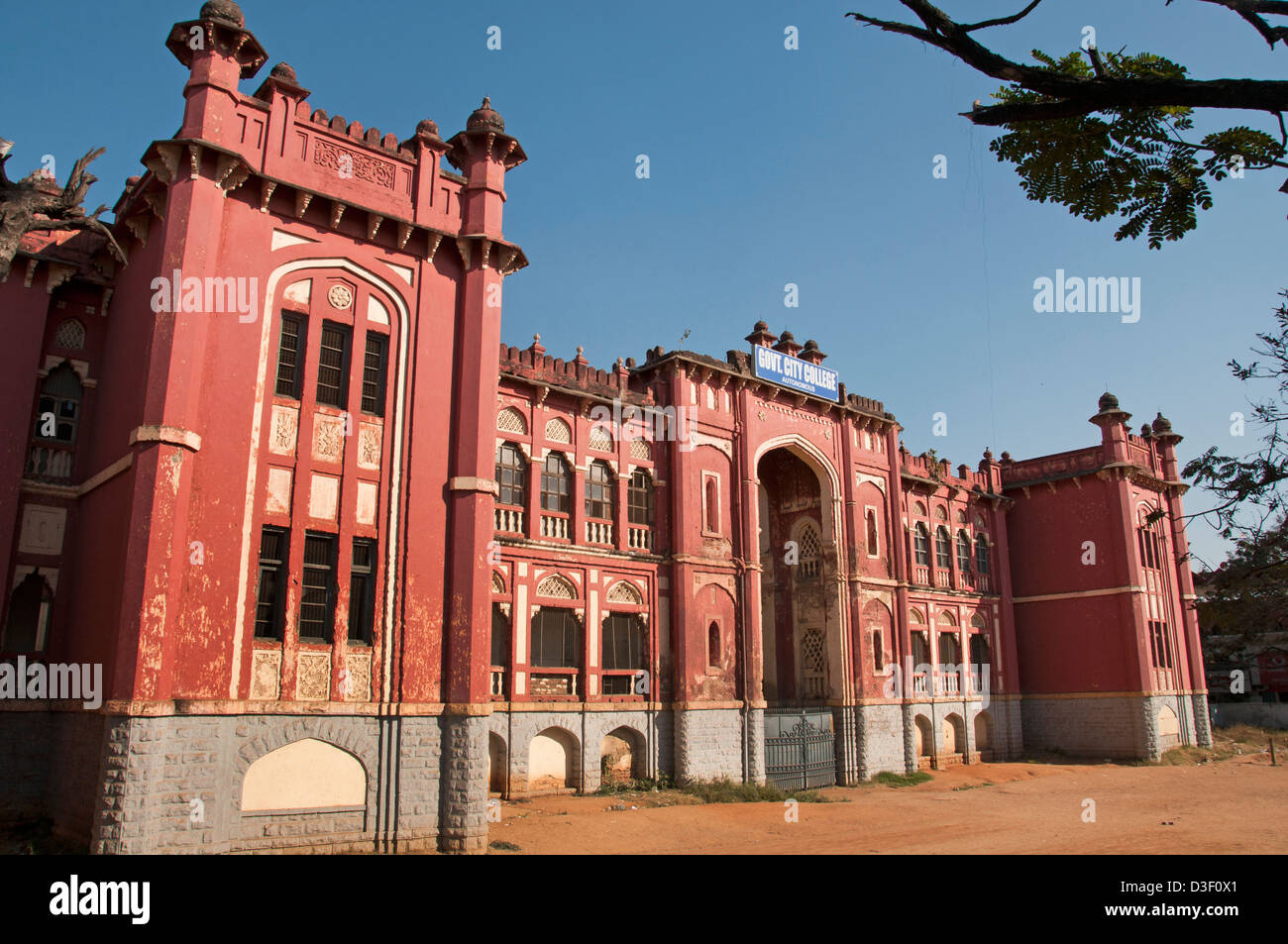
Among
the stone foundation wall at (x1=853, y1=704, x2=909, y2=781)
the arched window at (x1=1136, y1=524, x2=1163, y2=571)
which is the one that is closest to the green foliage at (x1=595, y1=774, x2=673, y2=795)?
the stone foundation wall at (x1=853, y1=704, x2=909, y2=781)

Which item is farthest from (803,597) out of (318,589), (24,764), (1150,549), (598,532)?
(24,764)

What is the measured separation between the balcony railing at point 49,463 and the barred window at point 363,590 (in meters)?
5.90

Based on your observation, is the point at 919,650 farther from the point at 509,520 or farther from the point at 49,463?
the point at 49,463

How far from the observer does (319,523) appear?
1478cm

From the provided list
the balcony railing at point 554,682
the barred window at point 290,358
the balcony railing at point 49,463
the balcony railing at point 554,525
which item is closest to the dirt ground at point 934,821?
the balcony railing at point 554,682

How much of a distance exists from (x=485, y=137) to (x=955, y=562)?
27362 mm

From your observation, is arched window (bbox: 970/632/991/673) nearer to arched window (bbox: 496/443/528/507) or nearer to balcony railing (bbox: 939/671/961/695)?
balcony railing (bbox: 939/671/961/695)

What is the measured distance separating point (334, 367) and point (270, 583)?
12.9 ft

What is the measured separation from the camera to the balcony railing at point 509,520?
71.8ft
